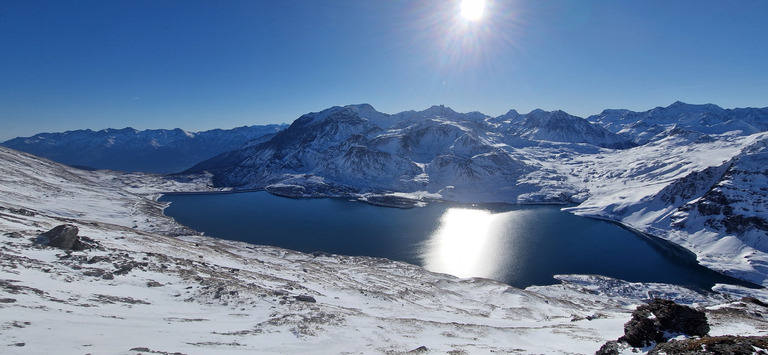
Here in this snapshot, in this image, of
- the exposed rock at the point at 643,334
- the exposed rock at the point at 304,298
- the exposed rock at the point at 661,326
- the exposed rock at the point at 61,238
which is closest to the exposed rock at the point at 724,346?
the exposed rock at the point at 661,326

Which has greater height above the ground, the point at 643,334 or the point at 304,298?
the point at 643,334

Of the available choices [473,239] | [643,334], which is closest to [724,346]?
[643,334]

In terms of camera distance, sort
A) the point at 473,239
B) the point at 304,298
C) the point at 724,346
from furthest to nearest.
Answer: the point at 473,239, the point at 304,298, the point at 724,346

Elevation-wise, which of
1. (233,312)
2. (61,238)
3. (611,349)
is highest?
(61,238)

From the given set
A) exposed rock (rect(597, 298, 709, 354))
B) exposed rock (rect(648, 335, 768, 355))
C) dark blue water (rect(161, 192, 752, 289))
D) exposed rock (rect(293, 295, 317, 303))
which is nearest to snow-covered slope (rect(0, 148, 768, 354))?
exposed rock (rect(293, 295, 317, 303))

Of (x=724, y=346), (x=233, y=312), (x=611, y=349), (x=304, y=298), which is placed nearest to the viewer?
(x=724, y=346)

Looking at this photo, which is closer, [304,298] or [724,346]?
[724,346]

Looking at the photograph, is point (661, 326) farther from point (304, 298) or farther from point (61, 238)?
point (61, 238)
